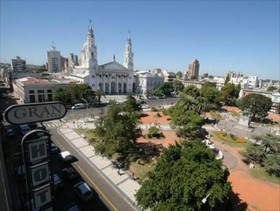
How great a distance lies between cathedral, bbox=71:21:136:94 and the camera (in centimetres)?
7831

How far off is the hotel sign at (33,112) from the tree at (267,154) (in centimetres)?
2833

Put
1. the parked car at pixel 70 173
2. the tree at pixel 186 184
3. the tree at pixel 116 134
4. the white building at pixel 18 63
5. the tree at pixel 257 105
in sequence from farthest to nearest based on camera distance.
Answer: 1. the white building at pixel 18 63
2. the tree at pixel 257 105
3. the tree at pixel 116 134
4. the parked car at pixel 70 173
5. the tree at pixel 186 184

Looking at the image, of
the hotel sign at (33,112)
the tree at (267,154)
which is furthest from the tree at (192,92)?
the hotel sign at (33,112)

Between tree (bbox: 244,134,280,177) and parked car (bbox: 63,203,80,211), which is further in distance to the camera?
tree (bbox: 244,134,280,177)

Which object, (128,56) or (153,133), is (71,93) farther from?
(128,56)

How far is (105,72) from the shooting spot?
275ft

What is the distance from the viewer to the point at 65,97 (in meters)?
54.4

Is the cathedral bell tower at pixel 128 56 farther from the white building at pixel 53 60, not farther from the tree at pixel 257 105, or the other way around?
the white building at pixel 53 60

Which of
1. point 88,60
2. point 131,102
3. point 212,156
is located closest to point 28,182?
point 212,156

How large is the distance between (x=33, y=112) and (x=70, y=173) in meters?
18.3

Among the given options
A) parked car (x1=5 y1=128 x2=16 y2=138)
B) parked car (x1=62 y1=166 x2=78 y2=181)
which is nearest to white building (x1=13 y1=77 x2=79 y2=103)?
parked car (x1=5 y1=128 x2=16 y2=138)

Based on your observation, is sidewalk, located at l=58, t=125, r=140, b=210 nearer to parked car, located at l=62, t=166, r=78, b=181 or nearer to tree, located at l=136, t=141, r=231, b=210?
parked car, located at l=62, t=166, r=78, b=181

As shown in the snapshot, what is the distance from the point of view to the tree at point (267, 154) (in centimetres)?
2453

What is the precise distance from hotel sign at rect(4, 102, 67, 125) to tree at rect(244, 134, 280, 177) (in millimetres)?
28330
